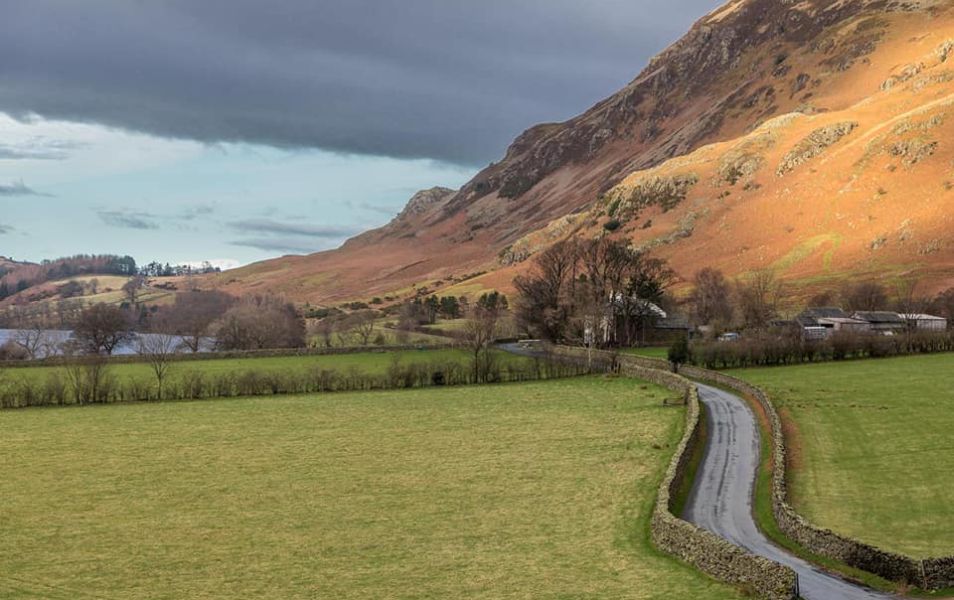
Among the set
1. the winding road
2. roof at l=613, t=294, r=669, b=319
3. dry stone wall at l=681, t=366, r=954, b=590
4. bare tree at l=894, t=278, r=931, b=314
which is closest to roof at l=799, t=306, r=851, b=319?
bare tree at l=894, t=278, r=931, b=314

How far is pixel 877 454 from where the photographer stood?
1697 inches

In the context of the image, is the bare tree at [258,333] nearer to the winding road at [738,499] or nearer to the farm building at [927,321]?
the winding road at [738,499]

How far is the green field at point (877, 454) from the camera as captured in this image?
31141mm

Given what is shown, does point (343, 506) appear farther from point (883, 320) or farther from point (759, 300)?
point (759, 300)

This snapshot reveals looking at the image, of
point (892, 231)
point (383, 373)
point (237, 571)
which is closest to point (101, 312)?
point (383, 373)

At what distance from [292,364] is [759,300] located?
85939mm

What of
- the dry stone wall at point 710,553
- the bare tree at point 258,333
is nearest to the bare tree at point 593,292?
the bare tree at point 258,333

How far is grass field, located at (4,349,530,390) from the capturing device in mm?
97875

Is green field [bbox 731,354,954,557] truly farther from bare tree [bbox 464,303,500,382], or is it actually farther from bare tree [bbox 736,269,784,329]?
bare tree [bbox 736,269,784,329]

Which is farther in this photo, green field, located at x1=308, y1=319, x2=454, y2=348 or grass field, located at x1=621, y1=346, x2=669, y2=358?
green field, located at x1=308, y1=319, x2=454, y2=348

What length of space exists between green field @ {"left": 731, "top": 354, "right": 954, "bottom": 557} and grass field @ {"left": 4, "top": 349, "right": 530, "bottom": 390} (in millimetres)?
46876

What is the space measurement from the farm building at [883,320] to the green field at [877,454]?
44775 millimetres

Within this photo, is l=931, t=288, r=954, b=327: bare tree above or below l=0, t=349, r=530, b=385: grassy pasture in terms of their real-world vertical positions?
above

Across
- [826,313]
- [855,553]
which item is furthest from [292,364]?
[826,313]
